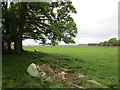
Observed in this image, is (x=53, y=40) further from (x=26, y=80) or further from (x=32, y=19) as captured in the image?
(x=26, y=80)

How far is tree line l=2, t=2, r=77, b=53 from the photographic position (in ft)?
73.5

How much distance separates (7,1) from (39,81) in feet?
62.5

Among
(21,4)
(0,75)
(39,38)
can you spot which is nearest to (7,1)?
(21,4)

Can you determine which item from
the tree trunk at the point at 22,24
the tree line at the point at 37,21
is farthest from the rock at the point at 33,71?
the tree trunk at the point at 22,24

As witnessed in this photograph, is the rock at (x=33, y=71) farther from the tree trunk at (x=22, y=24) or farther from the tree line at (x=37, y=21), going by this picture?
the tree trunk at (x=22, y=24)

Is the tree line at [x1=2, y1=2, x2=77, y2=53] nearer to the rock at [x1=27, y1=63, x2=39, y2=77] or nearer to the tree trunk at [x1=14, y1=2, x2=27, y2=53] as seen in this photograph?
the tree trunk at [x1=14, y1=2, x2=27, y2=53]

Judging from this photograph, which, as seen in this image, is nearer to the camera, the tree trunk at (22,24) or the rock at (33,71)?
the rock at (33,71)

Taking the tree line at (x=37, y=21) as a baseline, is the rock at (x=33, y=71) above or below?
below

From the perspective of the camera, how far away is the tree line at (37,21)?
22391 mm

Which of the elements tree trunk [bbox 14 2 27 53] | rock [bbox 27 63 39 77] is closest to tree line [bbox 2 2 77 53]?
tree trunk [bbox 14 2 27 53]

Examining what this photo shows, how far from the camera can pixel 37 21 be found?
26.5 m

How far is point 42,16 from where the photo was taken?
2631cm

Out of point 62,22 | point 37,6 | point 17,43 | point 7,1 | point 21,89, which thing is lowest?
point 21,89

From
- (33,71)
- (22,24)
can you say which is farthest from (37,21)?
(33,71)
